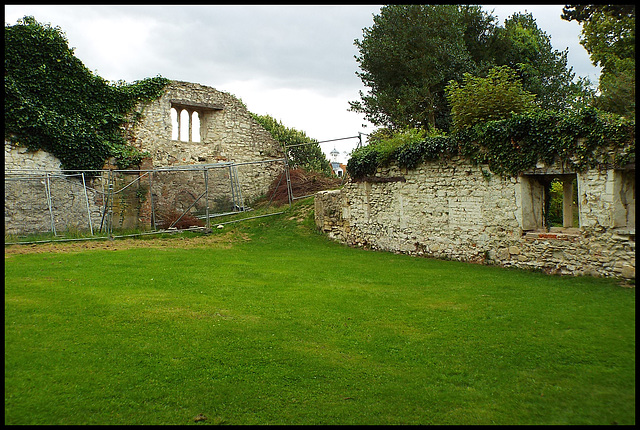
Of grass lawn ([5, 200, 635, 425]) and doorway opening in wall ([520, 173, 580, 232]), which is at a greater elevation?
doorway opening in wall ([520, 173, 580, 232])

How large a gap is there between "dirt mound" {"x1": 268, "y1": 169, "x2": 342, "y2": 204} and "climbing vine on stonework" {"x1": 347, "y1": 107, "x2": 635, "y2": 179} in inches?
279

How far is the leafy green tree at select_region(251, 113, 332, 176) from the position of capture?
27.5m

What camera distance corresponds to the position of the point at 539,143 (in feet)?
31.4

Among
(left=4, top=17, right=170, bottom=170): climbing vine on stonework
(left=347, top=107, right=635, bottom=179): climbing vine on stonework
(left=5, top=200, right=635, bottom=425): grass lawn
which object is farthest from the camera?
(left=4, top=17, right=170, bottom=170): climbing vine on stonework

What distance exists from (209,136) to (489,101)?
1324cm

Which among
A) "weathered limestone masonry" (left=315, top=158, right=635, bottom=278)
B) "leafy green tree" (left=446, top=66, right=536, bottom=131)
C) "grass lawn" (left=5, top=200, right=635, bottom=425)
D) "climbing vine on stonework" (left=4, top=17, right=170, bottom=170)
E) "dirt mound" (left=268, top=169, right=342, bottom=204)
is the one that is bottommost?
"grass lawn" (left=5, top=200, right=635, bottom=425)

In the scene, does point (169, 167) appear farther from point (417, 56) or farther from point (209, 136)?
point (417, 56)

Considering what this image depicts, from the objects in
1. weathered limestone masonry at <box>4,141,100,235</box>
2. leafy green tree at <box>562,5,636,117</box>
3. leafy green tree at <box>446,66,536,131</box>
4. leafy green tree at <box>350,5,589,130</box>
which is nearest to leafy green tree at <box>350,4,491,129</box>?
leafy green tree at <box>350,5,589,130</box>

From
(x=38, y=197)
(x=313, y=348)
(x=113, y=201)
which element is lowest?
(x=313, y=348)

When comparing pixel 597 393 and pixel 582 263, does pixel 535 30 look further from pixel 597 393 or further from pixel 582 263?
pixel 597 393

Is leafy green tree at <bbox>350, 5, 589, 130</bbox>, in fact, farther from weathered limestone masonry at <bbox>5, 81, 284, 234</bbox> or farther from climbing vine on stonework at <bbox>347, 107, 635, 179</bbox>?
climbing vine on stonework at <bbox>347, 107, 635, 179</bbox>

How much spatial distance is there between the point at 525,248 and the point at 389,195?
4160mm

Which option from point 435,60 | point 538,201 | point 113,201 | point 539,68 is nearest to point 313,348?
point 538,201

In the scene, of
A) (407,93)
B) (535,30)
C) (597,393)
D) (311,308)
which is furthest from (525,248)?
(535,30)
